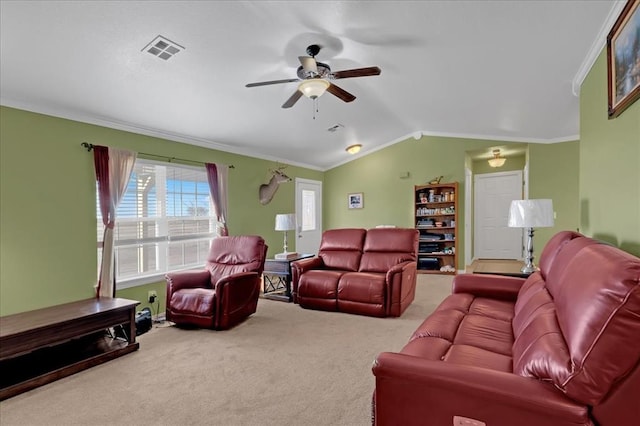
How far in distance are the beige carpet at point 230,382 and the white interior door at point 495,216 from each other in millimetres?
5488

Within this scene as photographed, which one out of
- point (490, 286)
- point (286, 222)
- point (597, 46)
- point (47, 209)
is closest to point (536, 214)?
point (490, 286)

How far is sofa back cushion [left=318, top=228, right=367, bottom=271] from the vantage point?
4.54 meters

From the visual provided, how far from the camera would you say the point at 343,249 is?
185 inches

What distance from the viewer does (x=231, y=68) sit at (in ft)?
10.2

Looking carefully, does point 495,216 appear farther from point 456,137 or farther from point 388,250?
point 388,250

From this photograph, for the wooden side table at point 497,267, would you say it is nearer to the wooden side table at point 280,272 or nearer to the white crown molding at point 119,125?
the wooden side table at point 280,272

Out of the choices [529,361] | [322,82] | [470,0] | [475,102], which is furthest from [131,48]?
[475,102]

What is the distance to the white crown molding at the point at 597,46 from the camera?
2213 millimetres

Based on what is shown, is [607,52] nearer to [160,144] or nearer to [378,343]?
[378,343]

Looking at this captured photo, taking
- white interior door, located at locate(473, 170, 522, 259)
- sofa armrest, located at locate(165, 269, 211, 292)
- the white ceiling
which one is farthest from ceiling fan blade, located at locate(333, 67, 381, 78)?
white interior door, located at locate(473, 170, 522, 259)

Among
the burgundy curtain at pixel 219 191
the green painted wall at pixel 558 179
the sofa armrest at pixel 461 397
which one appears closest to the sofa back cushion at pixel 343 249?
the burgundy curtain at pixel 219 191

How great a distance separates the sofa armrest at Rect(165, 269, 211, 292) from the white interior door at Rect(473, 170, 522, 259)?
6663 mm

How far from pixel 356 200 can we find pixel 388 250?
127 inches

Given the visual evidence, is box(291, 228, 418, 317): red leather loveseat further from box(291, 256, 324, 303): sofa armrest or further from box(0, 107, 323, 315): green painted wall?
box(0, 107, 323, 315): green painted wall
